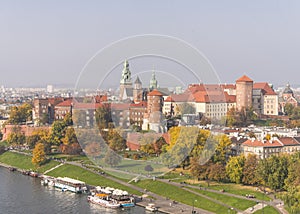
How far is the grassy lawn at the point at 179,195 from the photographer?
96.8ft

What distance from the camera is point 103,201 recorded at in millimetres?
31953

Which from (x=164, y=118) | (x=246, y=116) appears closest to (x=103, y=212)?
(x=164, y=118)

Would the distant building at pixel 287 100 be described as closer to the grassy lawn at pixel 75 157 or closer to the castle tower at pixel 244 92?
the castle tower at pixel 244 92

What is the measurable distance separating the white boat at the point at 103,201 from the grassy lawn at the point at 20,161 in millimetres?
12525

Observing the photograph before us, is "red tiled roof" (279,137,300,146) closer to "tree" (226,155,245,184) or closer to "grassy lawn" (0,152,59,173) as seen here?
"tree" (226,155,245,184)

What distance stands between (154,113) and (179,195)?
22934 mm

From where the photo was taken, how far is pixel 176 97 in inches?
2333

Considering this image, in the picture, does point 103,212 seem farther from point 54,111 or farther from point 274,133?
point 54,111


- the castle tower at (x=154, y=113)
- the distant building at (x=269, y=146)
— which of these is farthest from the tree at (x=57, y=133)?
the distant building at (x=269, y=146)

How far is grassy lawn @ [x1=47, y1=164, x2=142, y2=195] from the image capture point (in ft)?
118

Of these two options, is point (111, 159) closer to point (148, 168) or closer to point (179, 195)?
point (148, 168)

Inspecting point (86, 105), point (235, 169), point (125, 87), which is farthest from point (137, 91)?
point (235, 169)

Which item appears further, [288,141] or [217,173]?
[288,141]

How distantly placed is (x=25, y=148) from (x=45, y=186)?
681 inches
